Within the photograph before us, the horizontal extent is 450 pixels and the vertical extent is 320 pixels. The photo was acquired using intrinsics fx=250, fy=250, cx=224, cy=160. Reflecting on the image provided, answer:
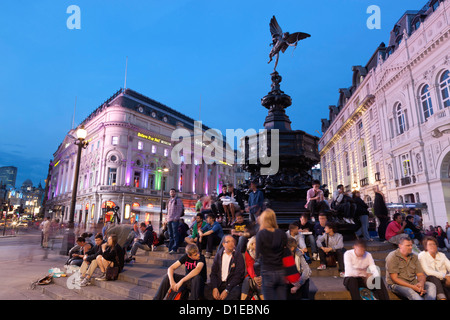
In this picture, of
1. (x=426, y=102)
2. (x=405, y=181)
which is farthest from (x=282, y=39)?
(x=405, y=181)

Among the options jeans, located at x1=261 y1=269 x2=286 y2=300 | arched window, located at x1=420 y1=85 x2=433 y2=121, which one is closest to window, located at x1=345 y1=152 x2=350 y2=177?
arched window, located at x1=420 y1=85 x2=433 y2=121

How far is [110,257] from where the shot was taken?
21.2ft

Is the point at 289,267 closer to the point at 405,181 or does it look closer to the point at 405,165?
the point at 405,181

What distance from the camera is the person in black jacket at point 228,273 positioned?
13.9ft

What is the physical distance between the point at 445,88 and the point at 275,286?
84.2 ft

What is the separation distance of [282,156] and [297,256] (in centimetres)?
528

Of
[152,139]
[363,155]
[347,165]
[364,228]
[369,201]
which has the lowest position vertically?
[364,228]

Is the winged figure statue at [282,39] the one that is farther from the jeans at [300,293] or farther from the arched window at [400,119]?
the arched window at [400,119]

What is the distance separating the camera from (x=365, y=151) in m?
33.7

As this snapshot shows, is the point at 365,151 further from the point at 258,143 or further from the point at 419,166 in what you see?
the point at 258,143

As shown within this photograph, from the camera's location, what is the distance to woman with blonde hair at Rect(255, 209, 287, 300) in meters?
3.27

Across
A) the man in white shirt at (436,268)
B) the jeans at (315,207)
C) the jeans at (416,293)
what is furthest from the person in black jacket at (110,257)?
the man in white shirt at (436,268)

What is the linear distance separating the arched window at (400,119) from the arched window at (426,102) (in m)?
2.49
